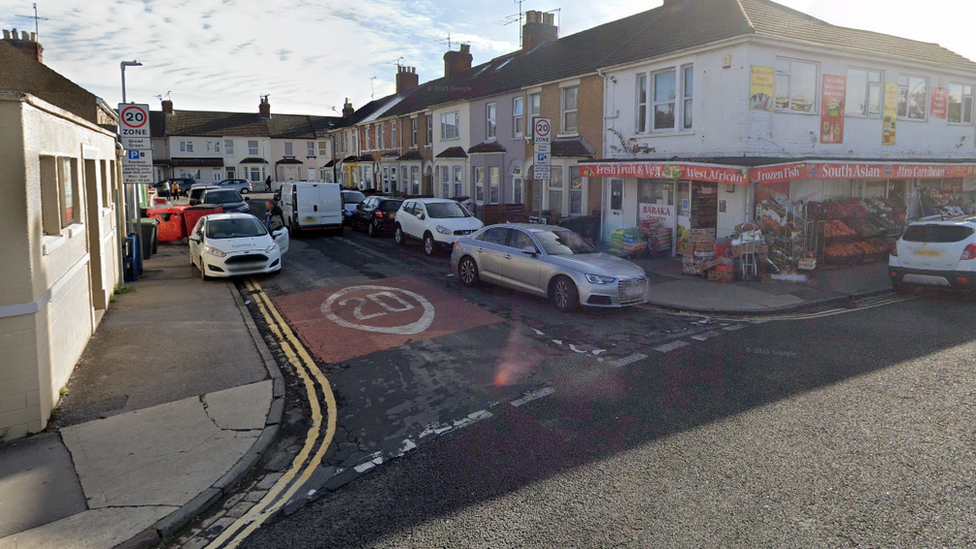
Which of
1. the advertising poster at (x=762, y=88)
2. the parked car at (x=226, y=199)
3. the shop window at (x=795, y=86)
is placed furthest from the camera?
the parked car at (x=226, y=199)

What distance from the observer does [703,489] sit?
16.9ft

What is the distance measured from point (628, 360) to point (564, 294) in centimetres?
302

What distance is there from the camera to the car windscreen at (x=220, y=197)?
25562 millimetres

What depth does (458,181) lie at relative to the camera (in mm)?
31781

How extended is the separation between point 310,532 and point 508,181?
75.8ft

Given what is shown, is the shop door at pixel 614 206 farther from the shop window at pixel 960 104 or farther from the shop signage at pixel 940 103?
the shop window at pixel 960 104

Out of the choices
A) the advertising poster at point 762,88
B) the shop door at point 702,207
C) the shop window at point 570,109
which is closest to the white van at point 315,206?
the shop window at point 570,109

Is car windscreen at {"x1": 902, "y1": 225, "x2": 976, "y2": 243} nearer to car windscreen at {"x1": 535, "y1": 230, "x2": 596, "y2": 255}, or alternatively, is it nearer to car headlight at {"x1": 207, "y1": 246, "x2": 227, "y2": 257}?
car windscreen at {"x1": 535, "y1": 230, "x2": 596, "y2": 255}

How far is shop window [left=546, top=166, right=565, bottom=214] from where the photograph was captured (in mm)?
23234

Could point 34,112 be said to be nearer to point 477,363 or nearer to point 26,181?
point 26,181

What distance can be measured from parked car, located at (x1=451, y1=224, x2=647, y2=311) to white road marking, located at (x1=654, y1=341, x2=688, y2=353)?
69.2 inches

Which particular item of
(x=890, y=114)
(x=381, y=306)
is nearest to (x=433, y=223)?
(x=381, y=306)

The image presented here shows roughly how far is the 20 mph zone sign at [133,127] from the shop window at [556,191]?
44.1 feet

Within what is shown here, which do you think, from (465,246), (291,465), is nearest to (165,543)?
(291,465)
